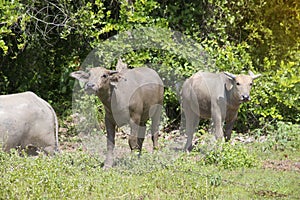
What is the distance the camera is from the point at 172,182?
7297 mm

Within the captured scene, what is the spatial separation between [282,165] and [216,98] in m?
1.77

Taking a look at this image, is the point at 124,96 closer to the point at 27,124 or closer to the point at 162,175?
the point at 27,124

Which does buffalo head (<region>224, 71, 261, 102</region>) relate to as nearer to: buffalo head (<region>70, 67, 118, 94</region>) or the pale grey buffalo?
buffalo head (<region>70, 67, 118, 94</region>)

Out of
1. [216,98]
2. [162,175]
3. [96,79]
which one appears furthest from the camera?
[216,98]

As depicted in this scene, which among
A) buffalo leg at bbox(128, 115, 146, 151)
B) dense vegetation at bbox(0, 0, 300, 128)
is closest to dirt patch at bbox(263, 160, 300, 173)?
buffalo leg at bbox(128, 115, 146, 151)

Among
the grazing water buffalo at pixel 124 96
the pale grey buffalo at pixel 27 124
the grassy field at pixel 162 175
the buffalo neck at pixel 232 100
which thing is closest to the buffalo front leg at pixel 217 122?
the buffalo neck at pixel 232 100

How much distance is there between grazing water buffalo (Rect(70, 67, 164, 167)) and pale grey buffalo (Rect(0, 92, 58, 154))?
71cm

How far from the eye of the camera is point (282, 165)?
364 inches

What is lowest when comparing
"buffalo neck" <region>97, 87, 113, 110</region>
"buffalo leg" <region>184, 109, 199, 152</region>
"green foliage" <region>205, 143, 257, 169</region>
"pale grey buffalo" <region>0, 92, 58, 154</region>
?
"buffalo leg" <region>184, 109, 199, 152</region>

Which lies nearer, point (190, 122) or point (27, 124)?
point (27, 124)

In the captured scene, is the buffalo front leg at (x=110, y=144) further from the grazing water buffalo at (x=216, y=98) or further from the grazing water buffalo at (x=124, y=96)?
the grazing water buffalo at (x=216, y=98)

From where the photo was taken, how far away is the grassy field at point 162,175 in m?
6.41

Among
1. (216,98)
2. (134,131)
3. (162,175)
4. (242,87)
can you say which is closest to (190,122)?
(216,98)

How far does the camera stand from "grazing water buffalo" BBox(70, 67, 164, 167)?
8.59 m
